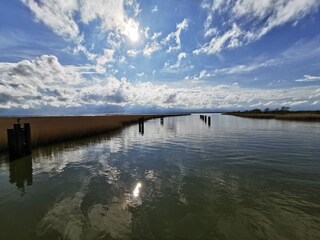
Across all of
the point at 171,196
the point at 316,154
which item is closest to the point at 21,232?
the point at 171,196

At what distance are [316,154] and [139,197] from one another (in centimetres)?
1502

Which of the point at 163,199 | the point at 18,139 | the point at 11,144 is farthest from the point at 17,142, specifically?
the point at 163,199

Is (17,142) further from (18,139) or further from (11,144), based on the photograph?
(11,144)

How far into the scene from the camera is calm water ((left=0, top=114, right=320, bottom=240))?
6.32 metres

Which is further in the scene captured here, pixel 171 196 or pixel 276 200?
pixel 171 196

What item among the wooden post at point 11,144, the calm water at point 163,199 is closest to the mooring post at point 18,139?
the wooden post at point 11,144

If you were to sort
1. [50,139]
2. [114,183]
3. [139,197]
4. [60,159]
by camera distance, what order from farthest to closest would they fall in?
1. [50,139]
2. [60,159]
3. [114,183]
4. [139,197]

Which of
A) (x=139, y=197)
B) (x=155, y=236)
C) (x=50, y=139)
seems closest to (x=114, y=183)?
(x=139, y=197)

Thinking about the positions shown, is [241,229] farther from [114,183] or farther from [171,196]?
[114,183]

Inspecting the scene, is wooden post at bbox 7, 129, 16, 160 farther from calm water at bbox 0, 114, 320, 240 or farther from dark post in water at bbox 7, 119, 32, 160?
calm water at bbox 0, 114, 320, 240

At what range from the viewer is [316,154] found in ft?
53.4

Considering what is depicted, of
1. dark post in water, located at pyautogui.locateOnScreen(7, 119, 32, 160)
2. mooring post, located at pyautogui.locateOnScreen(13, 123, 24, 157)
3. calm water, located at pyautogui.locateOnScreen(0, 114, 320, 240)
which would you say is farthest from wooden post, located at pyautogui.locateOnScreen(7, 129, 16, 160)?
calm water, located at pyautogui.locateOnScreen(0, 114, 320, 240)

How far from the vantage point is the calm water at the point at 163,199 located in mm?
6316

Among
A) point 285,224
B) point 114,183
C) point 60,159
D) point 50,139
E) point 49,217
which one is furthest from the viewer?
point 50,139
